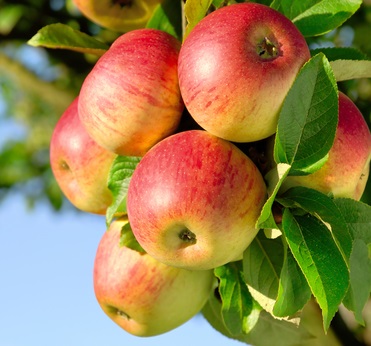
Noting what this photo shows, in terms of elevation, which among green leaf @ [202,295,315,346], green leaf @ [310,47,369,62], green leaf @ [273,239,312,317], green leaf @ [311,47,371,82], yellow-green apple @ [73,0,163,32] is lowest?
green leaf @ [202,295,315,346]

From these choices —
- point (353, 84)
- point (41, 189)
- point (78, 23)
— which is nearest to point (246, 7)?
point (353, 84)

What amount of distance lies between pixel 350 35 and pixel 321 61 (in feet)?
3.74

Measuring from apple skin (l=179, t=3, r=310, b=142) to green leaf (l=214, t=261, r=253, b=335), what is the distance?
0.32m

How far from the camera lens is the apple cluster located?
108 centimetres

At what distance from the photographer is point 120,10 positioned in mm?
1559

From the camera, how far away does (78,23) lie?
2316 mm

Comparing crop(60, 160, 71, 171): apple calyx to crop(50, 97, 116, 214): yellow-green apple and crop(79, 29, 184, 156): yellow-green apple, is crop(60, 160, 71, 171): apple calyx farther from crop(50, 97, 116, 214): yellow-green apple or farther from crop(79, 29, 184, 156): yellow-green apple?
crop(79, 29, 184, 156): yellow-green apple

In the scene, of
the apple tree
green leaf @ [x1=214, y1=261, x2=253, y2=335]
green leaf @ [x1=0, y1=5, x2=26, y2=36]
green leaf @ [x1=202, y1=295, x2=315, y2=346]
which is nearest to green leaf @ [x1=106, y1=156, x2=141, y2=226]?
the apple tree

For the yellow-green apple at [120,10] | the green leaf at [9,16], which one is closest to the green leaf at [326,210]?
the yellow-green apple at [120,10]

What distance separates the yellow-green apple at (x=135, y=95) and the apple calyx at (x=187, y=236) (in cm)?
16

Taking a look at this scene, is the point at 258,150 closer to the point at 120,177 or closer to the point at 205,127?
the point at 205,127

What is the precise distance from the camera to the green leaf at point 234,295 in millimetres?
1344

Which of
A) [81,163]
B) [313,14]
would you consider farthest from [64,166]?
[313,14]

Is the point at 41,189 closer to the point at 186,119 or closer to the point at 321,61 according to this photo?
the point at 186,119
